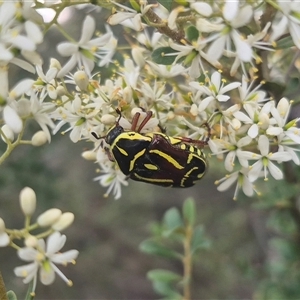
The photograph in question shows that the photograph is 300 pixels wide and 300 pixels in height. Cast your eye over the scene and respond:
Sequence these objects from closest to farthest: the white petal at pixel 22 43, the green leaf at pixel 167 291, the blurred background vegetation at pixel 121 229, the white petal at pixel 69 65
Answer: the white petal at pixel 22 43
the white petal at pixel 69 65
the green leaf at pixel 167 291
the blurred background vegetation at pixel 121 229

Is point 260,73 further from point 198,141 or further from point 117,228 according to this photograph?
point 117,228

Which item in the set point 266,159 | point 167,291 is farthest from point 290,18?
point 167,291

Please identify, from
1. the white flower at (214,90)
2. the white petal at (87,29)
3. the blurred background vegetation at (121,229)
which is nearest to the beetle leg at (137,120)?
the white flower at (214,90)

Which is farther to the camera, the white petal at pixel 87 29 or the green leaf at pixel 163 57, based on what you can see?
the green leaf at pixel 163 57

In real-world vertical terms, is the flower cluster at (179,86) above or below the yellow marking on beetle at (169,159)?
above

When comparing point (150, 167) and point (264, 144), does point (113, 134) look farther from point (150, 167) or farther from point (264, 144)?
point (264, 144)

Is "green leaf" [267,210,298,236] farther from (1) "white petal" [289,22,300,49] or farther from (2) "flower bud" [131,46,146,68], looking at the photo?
(1) "white petal" [289,22,300,49]

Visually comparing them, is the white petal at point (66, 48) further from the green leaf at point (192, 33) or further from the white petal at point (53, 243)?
the white petal at point (53, 243)
